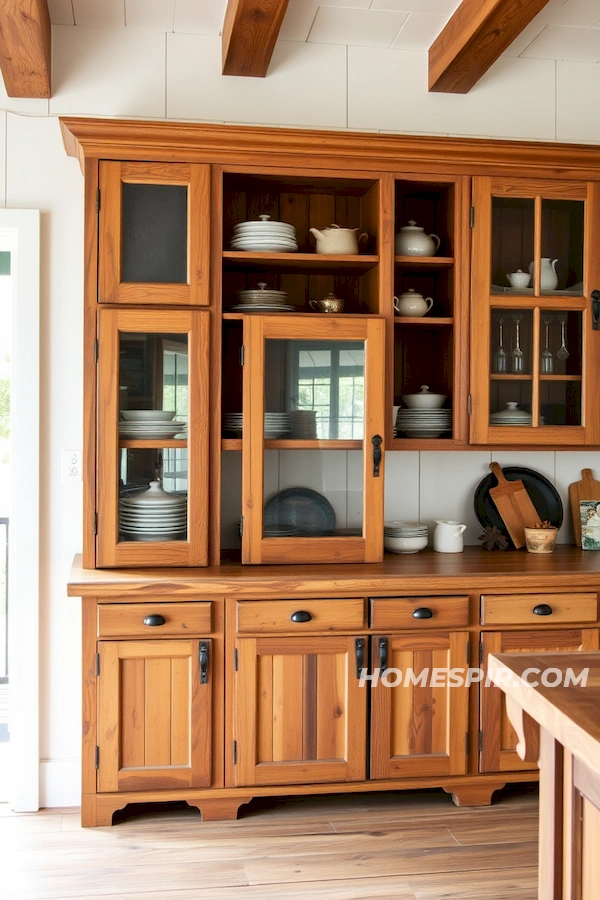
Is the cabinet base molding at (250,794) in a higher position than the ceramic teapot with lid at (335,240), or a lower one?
lower

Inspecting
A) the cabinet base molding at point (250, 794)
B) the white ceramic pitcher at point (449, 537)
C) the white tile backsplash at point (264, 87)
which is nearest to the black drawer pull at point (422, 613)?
the white ceramic pitcher at point (449, 537)

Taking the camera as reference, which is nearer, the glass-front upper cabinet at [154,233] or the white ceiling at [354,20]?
the glass-front upper cabinet at [154,233]

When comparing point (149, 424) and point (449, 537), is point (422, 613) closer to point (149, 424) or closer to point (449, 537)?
point (449, 537)

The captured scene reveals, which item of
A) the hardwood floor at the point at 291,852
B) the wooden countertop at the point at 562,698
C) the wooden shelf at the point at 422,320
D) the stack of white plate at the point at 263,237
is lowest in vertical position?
the hardwood floor at the point at 291,852

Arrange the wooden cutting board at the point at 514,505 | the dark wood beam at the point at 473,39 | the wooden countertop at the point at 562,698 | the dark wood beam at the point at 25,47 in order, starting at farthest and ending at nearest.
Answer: the wooden cutting board at the point at 514,505 → the dark wood beam at the point at 473,39 → the dark wood beam at the point at 25,47 → the wooden countertop at the point at 562,698

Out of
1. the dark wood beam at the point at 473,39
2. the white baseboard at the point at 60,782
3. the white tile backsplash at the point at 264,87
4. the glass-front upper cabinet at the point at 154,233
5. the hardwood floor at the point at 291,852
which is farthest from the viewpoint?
the white tile backsplash at the point at 264,87

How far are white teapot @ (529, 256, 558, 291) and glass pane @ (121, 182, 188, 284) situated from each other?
126 centimetres

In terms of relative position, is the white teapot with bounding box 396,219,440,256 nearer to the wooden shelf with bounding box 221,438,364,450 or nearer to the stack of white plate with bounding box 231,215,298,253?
the stack of white plate with bounding box 231,215,298,253

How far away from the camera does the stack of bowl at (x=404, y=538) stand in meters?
3.20

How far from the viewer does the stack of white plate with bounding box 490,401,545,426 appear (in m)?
3.11

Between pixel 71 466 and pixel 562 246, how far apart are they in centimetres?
196

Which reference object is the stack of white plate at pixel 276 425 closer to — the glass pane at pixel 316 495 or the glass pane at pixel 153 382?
the glass pane at pixel 316 495

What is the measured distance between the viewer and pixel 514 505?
3385mm

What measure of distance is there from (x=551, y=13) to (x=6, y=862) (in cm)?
335
